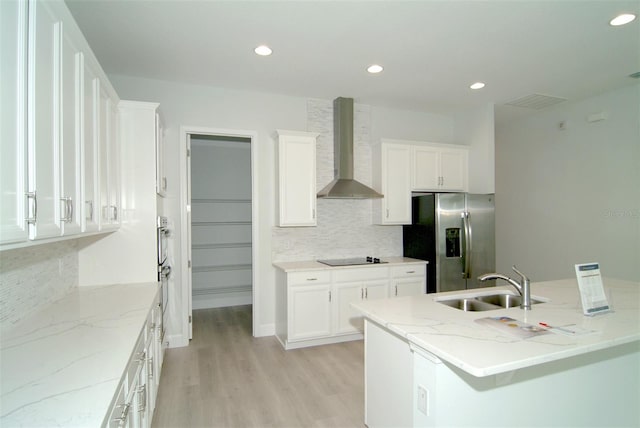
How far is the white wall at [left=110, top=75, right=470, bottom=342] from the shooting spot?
12.0 feet

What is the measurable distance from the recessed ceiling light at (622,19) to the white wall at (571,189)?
67.8 inches

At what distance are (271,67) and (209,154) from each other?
252 centimetres

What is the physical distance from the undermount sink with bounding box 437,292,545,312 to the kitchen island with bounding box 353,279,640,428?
0.11m

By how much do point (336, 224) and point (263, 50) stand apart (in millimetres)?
2234

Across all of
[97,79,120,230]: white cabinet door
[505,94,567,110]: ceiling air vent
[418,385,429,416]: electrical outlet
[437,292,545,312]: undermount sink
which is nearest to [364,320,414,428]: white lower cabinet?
[418,385,429,416]: electrical outlet

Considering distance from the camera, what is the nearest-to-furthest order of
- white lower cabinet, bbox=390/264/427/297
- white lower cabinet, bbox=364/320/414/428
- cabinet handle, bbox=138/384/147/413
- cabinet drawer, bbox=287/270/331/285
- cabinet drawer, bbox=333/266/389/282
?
cabinet handle, bbox=138/384/147/413 → white lower cabinet, bbox=364/320/414/428 → cabinet drawer, bbox=287/270/331/285 → cabinet drawer, bbox=333/266/389/282 → white lower cabinet, bbox=390/264/427/297

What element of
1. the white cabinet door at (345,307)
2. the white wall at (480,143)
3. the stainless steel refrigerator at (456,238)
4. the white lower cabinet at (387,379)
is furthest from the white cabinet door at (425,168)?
the white lower cabinet at (387,379)

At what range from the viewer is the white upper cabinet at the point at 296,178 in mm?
3818

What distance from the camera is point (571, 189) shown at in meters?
4.38

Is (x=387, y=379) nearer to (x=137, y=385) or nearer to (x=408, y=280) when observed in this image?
(x=137, y=385)

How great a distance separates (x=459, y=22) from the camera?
8.21 ft

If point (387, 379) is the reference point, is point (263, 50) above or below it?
above

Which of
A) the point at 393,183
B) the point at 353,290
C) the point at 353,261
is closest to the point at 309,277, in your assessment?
the point at 353,290

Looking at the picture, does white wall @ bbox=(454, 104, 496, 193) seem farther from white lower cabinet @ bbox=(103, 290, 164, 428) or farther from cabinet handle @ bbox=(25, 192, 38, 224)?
cabinet handle @ bbox=(25, 192, 38, 224)
